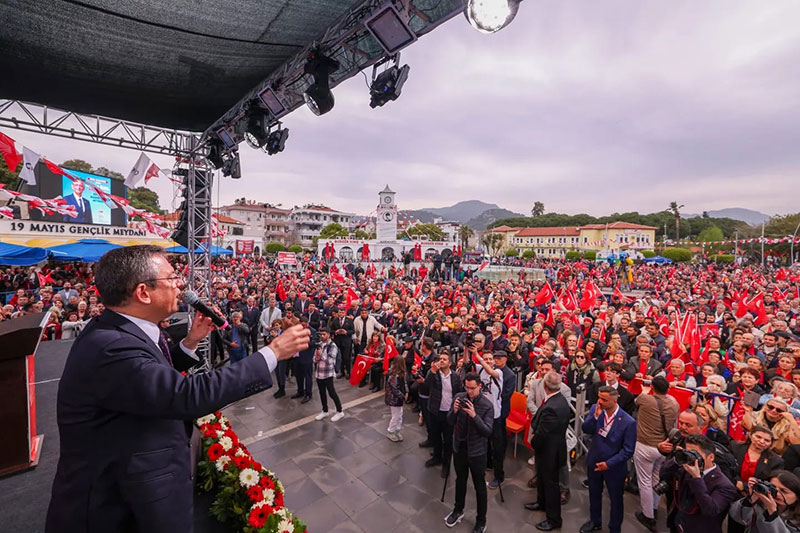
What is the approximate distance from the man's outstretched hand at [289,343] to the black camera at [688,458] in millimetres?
3662

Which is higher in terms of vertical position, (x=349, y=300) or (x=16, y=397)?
(x=16, y=397)

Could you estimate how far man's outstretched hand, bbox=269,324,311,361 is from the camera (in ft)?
5.52

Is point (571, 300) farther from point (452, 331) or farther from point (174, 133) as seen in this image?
point (174, 133)

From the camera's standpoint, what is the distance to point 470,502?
4.63 m

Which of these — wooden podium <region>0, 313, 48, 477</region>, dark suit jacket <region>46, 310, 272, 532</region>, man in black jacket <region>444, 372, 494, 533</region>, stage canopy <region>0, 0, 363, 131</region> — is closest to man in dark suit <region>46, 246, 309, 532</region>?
dark suit jacket <region>46, 310, 272, 532</region>

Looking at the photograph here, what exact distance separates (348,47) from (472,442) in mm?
5682

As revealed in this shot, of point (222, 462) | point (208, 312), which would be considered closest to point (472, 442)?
point (222, 462)

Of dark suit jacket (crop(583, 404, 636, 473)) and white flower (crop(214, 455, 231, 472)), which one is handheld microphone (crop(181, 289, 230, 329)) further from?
dark suit jacket (crop(583, 404, 636, 473))

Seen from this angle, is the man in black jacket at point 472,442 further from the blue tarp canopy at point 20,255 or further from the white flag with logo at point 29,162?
the blue tarp canopy at point 20,255

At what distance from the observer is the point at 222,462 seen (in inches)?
135

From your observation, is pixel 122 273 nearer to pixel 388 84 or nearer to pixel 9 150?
pixel 388 84

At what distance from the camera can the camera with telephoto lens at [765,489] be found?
278 cm

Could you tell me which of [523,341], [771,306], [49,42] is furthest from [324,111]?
[771,306]

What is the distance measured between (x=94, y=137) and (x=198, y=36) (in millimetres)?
5323
